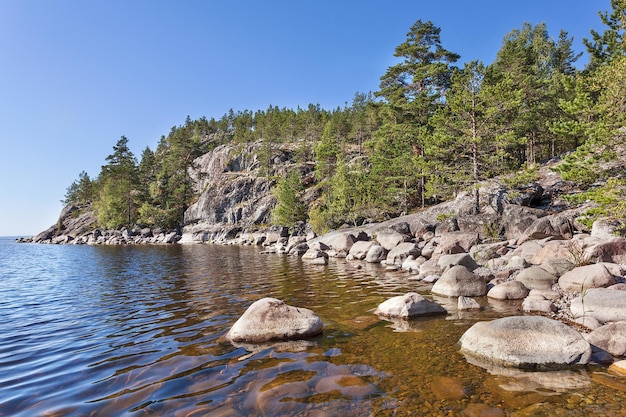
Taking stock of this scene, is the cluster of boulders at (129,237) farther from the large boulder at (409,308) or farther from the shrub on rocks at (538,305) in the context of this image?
the shrub on rocks at (538,305)

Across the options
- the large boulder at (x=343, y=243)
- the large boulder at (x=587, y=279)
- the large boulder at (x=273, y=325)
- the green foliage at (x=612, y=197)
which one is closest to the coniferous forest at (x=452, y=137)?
the green foliage at (x=612, y=197)

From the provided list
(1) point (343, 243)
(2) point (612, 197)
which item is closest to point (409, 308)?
(2) point (612, 197)

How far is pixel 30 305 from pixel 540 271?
19512 millimetres

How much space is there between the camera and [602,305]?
8.28 m

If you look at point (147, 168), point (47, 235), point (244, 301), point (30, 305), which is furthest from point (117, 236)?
point (244, 301)

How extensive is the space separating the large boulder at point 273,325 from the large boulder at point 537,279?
8.01 m

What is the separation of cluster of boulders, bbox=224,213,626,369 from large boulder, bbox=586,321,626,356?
0.05ft

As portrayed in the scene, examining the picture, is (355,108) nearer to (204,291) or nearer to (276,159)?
(276,159)

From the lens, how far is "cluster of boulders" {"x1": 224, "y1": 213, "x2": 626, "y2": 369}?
20.6 feet

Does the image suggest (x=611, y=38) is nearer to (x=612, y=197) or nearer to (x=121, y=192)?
(x=612, y=197)

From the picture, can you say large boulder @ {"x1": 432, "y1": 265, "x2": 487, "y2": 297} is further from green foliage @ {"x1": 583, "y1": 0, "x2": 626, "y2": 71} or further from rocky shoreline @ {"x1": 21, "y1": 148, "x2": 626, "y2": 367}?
green foliage @ {"x1": 583, "y1": 0, "x2": 626, "y2": 71}

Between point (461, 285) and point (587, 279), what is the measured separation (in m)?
3.63

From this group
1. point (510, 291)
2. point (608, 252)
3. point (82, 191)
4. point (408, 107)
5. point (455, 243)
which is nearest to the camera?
point (510, 291)

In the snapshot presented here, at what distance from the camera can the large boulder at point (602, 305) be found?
315 inches
